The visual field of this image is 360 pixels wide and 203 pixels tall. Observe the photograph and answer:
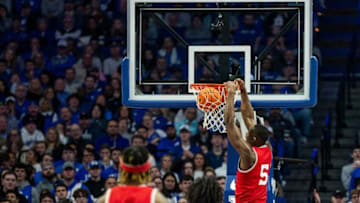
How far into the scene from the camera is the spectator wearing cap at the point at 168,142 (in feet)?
47.7

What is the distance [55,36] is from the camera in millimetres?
17766

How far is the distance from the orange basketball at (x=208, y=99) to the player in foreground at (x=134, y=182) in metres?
3.02

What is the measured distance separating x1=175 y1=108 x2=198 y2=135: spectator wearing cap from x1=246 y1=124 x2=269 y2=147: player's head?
224 inches

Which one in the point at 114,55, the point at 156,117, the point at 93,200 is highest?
the point at 114,55

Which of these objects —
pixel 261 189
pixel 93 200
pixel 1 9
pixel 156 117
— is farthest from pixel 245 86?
pixel 1 9

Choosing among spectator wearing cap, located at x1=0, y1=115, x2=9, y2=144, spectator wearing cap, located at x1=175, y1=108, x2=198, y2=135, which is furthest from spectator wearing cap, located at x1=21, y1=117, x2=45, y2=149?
spectator wearing cap, located at x1=175, y1=108, x2=198, y2=135

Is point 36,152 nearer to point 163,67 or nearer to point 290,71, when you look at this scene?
point 163,67

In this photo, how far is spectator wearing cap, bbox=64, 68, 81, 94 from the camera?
645 inches

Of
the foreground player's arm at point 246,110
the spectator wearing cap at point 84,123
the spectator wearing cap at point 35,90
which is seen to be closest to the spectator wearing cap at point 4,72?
the spectator wearing cap at point 35,90

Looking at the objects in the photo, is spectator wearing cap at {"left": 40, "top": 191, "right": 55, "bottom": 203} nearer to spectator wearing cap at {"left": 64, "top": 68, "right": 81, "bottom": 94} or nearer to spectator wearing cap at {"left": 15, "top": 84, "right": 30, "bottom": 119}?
spectator wearing cap at {"left": 15, "top": 84, "right": 30, "bottom": 119}

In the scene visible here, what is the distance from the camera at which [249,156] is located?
29.6 ft

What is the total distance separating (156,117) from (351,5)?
5334 millimetres

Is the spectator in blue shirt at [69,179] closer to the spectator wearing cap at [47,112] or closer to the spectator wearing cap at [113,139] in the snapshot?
the spectator wearing cap at [113,139]

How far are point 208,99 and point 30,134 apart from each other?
238 inches
